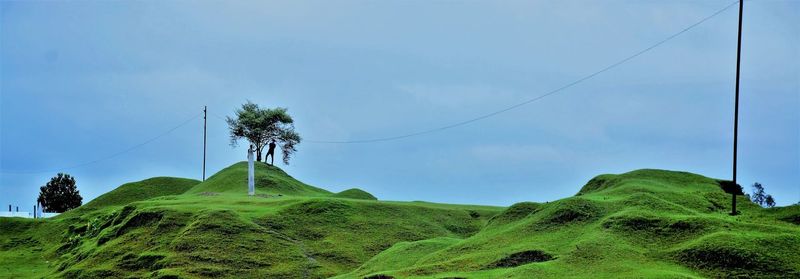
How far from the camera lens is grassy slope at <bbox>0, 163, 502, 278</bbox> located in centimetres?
5172

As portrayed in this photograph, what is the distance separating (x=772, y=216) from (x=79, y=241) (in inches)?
2087

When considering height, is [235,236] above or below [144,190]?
below

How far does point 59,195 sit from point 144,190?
25120 millimetres

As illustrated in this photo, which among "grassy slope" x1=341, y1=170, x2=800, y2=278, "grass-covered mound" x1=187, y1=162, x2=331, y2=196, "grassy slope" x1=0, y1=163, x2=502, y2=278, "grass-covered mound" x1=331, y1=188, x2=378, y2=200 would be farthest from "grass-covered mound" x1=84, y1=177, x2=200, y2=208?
"grassy slope" x1=341, y1=170, x2=800, y2=278

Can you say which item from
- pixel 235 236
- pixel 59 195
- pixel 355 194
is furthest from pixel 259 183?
pixel 59 195

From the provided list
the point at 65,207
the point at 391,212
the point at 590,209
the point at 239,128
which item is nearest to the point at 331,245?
the point at 391,212

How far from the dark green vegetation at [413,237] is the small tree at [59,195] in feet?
90.6

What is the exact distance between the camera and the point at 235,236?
54531mm

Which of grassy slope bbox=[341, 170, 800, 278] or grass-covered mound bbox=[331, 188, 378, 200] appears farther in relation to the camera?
grass-covered mound bbox=[331, 188, 378, 200]

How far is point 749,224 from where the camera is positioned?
120 ft

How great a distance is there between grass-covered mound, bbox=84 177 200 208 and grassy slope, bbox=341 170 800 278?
154 ft

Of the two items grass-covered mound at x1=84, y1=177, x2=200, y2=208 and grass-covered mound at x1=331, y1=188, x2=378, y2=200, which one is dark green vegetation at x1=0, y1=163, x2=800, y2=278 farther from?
grass-covered mound at x1=84, y1=177, x2=200, y2=208

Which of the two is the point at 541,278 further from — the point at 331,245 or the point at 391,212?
the point at 391,212

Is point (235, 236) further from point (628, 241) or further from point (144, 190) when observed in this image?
point (144, 190)
